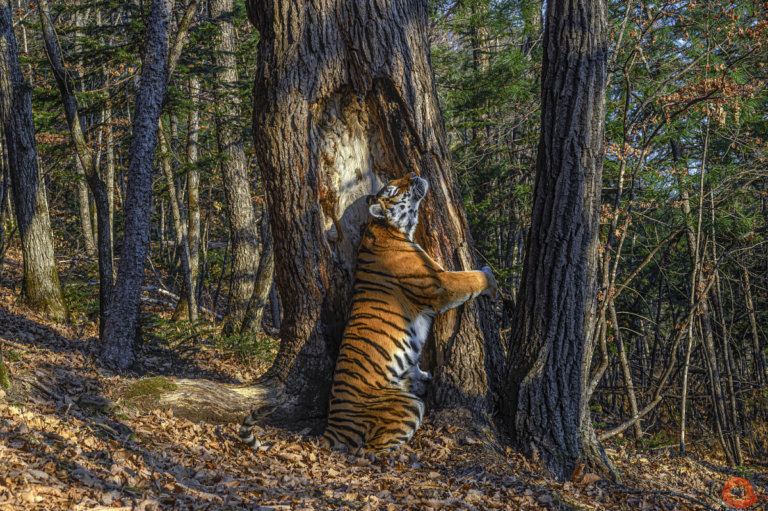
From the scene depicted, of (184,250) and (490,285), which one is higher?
(184,250)

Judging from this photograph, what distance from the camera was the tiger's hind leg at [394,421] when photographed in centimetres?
477

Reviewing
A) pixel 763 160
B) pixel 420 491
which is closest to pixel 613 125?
pixel 763 160

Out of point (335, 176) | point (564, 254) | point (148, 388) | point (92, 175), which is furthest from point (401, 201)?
point (92, 175)

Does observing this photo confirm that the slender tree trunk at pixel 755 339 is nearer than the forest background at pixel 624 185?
No

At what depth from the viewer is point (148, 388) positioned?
5184 millimetres

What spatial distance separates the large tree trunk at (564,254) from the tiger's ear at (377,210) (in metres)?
1.38

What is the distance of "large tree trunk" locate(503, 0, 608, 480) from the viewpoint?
432 cm

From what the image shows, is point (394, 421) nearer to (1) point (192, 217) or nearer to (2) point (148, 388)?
(2) point (148, 388)

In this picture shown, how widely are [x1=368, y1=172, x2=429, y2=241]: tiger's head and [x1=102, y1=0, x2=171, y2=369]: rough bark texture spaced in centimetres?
323

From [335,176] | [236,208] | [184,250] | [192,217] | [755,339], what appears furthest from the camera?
[236,208]

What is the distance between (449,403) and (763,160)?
17.8 feet

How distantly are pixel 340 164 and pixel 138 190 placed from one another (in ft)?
9.37

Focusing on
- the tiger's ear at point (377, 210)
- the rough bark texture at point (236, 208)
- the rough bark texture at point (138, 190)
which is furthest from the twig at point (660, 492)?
the rough bark texture at point (236, 208)

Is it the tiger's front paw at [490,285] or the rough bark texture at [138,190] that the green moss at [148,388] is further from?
the tiger's front paw at [490,285]
